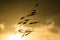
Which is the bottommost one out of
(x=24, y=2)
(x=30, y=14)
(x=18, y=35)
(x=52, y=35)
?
(x=52, y=35)

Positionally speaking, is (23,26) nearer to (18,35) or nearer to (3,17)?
(18,35)

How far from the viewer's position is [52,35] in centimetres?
272

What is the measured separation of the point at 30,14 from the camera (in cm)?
282

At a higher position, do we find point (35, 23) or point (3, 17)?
point (3, 17)

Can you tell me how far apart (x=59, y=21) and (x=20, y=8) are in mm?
890

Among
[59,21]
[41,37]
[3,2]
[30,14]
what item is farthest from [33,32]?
[3,2]

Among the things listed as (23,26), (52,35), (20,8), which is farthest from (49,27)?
(20,8)

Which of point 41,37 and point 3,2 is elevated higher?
point 3,2

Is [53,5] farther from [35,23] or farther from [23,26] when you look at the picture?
[23,26]

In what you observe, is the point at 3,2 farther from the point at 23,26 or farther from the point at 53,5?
the point at 53,5

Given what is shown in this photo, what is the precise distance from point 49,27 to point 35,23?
0.31 meters

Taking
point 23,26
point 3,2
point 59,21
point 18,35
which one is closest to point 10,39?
point 18,35

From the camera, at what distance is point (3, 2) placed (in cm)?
286

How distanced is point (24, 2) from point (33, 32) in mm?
695
